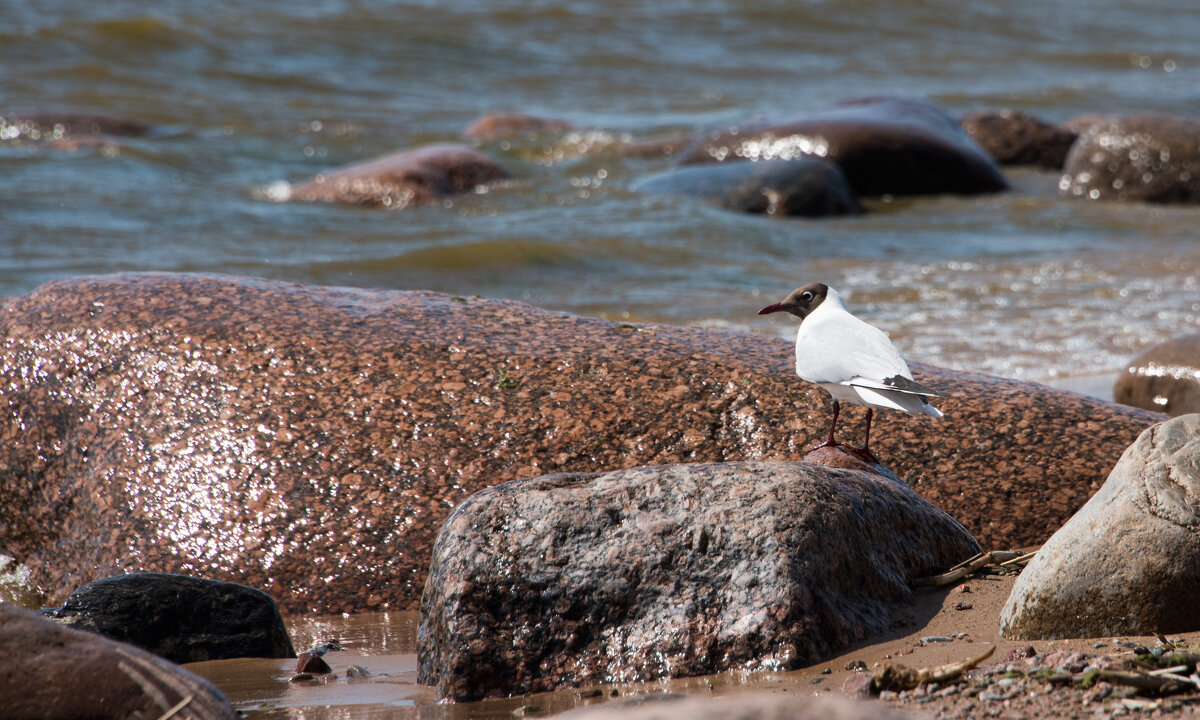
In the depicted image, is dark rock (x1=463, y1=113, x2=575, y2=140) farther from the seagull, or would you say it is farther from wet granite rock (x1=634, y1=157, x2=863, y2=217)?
the seagull

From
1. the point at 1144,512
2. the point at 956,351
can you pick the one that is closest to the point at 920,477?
the point at 1144,512

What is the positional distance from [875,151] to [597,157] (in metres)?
3.48

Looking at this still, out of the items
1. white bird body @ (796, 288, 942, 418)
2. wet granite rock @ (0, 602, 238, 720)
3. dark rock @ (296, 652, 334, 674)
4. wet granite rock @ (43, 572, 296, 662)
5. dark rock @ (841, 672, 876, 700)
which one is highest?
white bird body @ (796, 288, 942, 418)

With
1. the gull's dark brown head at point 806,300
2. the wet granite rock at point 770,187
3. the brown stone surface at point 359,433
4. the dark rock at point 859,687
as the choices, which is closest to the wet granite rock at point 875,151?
the wet granite rock at point 770,187

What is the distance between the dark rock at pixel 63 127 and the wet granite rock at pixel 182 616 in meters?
12.4

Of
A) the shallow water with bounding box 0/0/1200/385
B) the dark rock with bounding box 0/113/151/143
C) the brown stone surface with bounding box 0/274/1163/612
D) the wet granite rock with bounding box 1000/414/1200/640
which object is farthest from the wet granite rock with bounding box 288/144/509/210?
the wet granite rock with bounding box 1000/414/1200/640

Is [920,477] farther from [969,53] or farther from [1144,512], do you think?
[969,53]

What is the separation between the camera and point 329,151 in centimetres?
1594

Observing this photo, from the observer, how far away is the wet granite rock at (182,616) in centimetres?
361

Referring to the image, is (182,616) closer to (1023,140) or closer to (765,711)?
(765,711)

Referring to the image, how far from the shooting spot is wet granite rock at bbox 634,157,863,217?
12.0 metres

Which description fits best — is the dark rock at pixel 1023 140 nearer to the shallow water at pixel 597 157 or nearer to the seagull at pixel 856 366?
the shallow water at pixel 597 157

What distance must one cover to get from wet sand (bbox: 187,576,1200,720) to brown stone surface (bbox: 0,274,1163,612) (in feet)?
1.88

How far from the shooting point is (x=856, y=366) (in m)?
3.69
